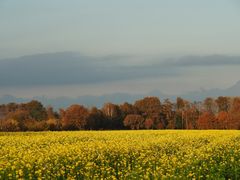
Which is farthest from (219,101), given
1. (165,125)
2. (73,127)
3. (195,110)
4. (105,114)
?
(73,127)

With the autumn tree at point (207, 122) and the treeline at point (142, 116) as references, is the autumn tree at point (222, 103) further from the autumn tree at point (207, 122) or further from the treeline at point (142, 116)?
the autumn tree at point (207, 122)

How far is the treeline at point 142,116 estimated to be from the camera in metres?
71.9

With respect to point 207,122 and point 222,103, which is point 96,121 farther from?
point 222,103

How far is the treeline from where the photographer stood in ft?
236

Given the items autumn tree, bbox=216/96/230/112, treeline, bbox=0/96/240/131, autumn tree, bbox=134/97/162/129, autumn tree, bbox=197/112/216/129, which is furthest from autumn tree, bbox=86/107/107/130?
autumn tree, bbox=216/96/230/112

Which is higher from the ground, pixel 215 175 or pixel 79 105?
A: pixel 79 105

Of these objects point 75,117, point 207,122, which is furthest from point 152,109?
point 75,117

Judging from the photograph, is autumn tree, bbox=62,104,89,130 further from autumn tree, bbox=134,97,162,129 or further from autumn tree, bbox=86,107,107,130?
autumn tree, bbox=134,97,162,129

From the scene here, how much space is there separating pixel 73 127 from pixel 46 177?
5730cm

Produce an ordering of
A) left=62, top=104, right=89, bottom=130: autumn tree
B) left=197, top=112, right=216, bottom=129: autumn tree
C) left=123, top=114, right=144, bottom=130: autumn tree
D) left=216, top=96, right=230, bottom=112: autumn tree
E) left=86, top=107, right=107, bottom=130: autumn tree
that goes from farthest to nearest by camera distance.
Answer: left=216, top=96, right=230, bottom=112: autumn tree → left=123, top=114, right=144, bottom=130: autumn tree → left=86, top=107, right=107, bottom=130: autumn tree → left=197, top=112, right=216, bottom=129: autumn tree → left=62, top=104, right=89, bottom=130: autumn tree

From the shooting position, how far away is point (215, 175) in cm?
1509

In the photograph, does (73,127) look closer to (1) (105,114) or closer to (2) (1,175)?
(1) (105,114)

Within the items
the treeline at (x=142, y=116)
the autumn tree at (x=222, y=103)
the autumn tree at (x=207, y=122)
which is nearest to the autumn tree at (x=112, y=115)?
the treeline at (x=142, y=116)

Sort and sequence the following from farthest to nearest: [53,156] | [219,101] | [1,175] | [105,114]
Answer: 1. [219,101]
2. [105,114]
3. [53,156]
4. [1,175]
